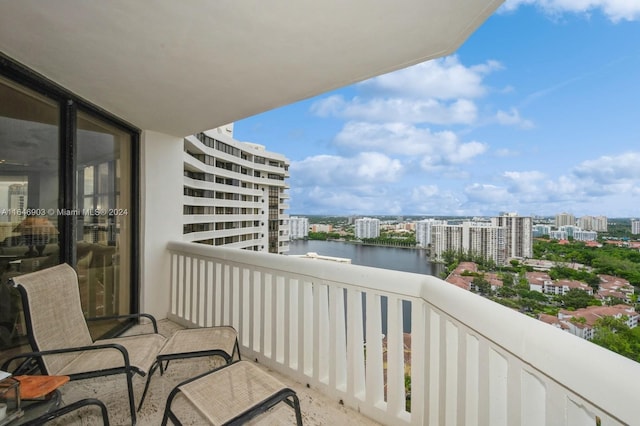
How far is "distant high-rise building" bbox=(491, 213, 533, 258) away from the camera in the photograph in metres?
1.34

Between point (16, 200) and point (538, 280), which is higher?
point (16, 200)

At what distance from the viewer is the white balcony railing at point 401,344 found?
2.71 feet

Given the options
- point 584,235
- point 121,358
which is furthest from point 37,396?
point 584,235

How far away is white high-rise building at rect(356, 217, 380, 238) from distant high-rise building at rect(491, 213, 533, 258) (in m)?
0.88

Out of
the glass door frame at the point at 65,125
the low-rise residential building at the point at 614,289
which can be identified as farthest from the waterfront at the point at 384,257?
the glass door frame at the point at 65,125

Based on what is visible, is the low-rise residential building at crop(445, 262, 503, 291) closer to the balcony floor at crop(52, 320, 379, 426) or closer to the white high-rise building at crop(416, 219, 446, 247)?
the white high-rise building at crop(416, 219, 446, 247)

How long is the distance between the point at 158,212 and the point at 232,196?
6.72m

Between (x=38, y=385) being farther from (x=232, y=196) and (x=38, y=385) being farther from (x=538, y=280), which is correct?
(x=232, y=196)

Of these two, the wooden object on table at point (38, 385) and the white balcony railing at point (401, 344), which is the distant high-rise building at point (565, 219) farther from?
the wooden object on table at point (38, 385)

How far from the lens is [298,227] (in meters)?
3.05

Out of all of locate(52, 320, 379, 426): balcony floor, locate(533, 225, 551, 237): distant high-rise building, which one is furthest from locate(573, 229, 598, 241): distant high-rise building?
locate(52, 320, 379, 426): balcony floor

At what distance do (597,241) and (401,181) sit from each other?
235 cm

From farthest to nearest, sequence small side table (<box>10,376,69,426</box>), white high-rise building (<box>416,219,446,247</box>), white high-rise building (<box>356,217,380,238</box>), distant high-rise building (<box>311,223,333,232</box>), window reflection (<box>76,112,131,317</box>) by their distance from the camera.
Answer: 1. window reflection (<box>76,112,131,317</box>)
2. distant high-rise building (<box>311,223,333,232</box>)
3. white high-rise building (<box>356,217,380,238</box>)
4. white high-rise building (<box>416,219,446,247</box>)
5. small side table (<box>10,376,69,426</box>)

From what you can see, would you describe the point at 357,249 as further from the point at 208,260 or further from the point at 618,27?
the point at 208,260
